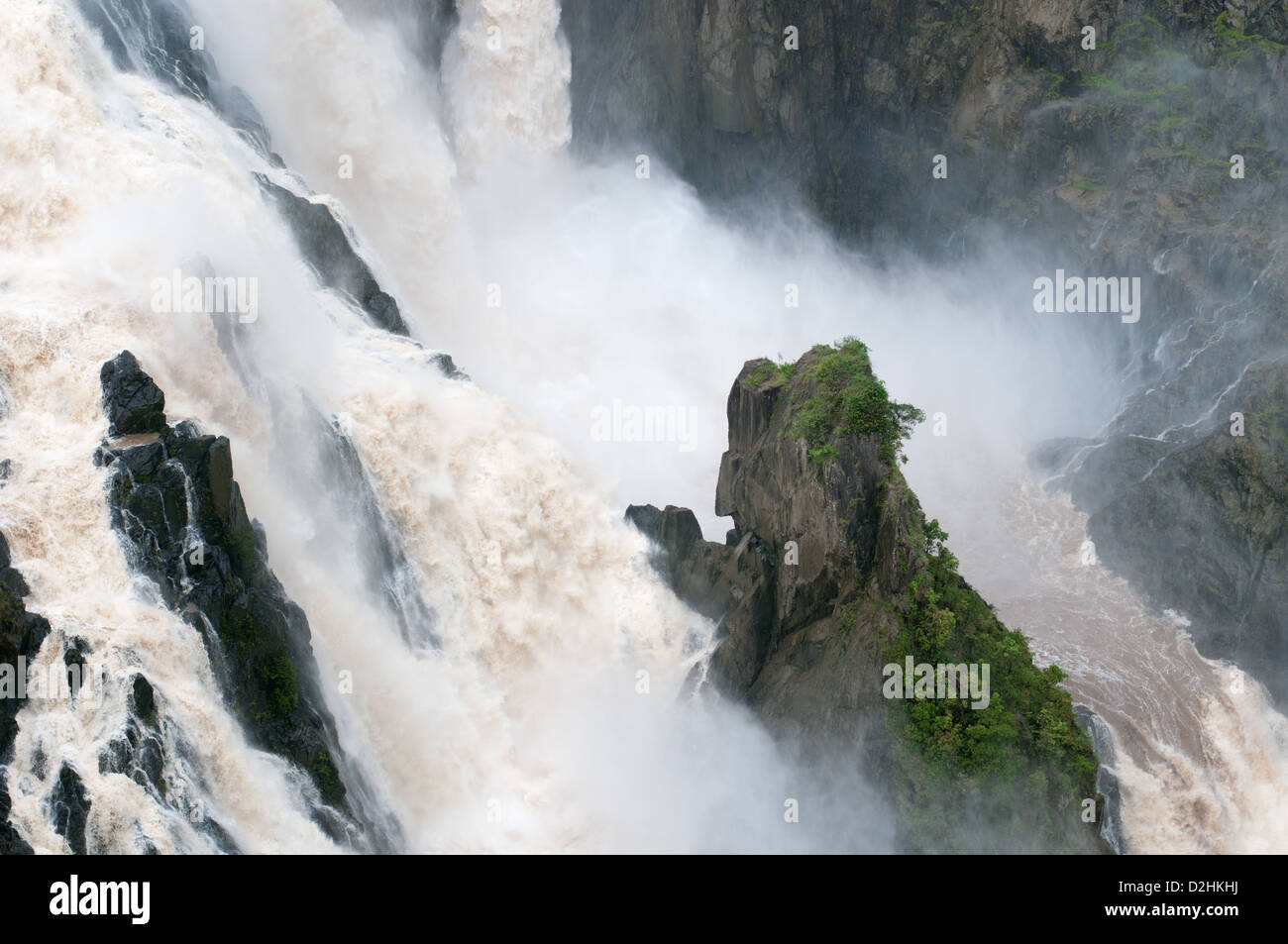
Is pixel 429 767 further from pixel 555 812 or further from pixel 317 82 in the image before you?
pixel 317 82

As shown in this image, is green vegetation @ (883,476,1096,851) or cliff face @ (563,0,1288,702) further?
cliff face @ (563,0,1288,702)
